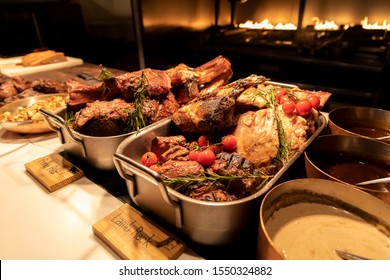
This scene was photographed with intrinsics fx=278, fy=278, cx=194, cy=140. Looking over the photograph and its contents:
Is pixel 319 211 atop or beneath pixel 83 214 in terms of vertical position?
atop

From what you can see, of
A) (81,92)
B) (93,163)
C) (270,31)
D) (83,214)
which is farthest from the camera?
(270,31)

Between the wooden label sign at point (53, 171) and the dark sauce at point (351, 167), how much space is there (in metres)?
0.99

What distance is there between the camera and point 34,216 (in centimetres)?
104

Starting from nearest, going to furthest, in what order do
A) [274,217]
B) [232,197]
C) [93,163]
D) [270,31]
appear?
[274,217]
[232,197]
[93,163]
[270,31]

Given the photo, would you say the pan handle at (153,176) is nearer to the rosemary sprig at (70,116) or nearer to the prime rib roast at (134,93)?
the prime rib roast at (134,93)

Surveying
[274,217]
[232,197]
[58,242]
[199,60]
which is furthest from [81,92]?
[199,60]

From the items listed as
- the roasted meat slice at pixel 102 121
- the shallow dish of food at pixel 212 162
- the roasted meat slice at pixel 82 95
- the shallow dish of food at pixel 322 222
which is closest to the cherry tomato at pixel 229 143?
the shallow dish of food at pixel 212 162

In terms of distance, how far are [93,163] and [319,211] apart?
35.2 inches

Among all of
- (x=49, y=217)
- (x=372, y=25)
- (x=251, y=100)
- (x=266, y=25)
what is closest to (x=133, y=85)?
(x=251, y=100)

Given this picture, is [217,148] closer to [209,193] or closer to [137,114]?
[209,193]

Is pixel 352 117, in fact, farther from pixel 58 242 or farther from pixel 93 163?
pixel 58 242

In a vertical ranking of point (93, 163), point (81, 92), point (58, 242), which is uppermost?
point (81, 92)

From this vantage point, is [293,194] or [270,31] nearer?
[293,194]

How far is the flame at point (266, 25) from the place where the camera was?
348cm
